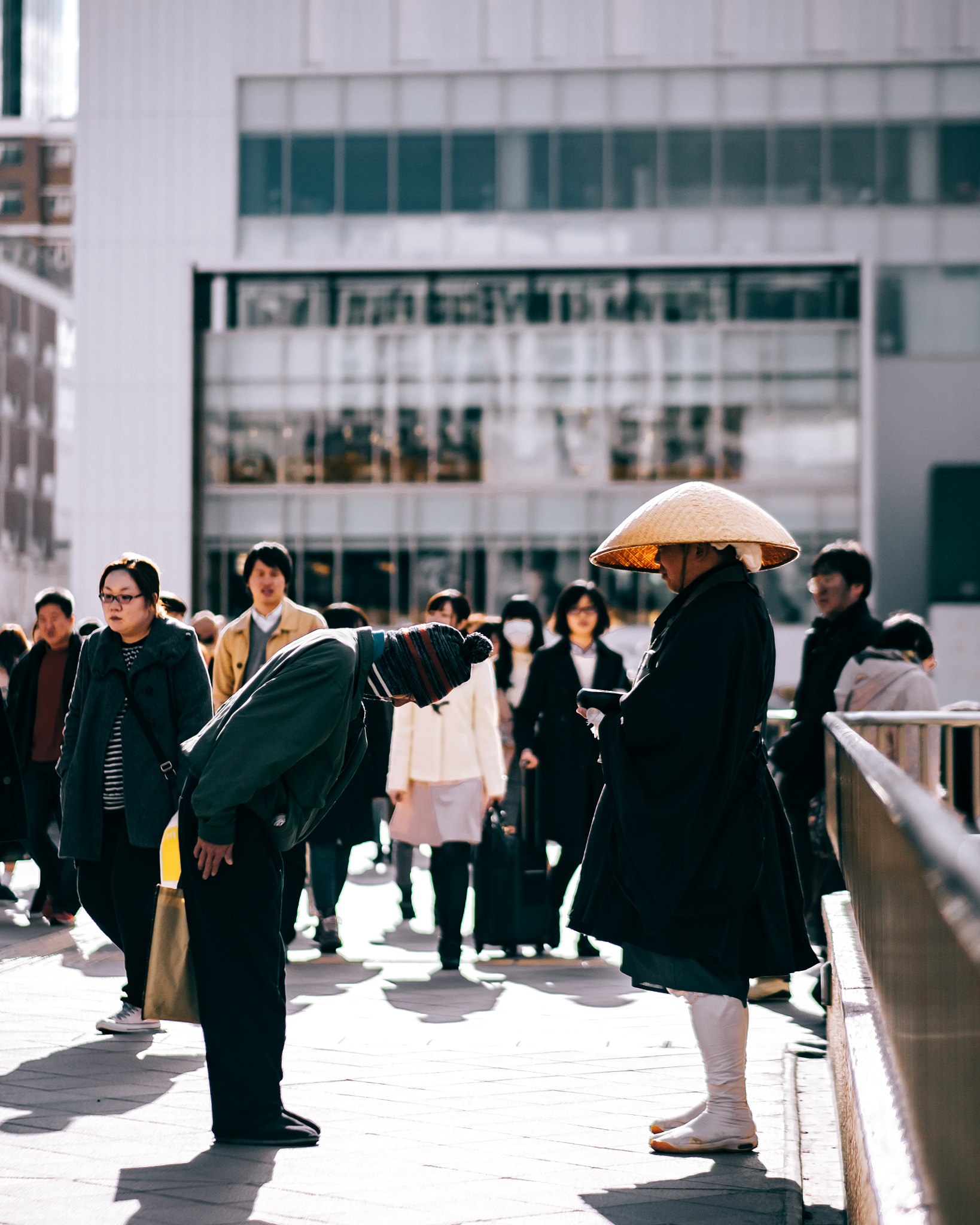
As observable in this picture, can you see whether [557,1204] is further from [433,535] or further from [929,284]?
[929,284]

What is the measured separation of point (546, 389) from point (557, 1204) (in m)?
30.8

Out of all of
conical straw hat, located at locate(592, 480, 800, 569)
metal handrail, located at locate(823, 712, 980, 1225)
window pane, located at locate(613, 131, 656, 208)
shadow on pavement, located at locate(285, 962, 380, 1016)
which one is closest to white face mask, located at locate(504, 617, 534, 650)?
shadow on pavement, located at locate(285, 962, 380, 1016)

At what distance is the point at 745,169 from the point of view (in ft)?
112

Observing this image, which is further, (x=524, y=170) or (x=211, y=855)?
(x=524, y=170)

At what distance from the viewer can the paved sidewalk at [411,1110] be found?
414cm

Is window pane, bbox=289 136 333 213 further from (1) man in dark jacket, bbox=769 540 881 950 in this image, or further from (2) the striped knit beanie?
(2) the striped knit beanie

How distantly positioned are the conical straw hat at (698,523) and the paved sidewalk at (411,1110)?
5.76 ft

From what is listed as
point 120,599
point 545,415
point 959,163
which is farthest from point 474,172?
point 120,599

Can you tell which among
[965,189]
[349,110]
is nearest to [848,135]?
[965,189]

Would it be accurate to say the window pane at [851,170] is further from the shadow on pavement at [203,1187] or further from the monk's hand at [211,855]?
the shadow on pavement at [203,1187]

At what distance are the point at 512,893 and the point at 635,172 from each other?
27.9 m

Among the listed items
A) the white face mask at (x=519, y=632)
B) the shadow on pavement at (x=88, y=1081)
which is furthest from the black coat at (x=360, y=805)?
the shadow on pavement at (x=88, y=1081)

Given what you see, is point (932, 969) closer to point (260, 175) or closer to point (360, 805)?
point (360, 805)

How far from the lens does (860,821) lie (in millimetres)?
4891
